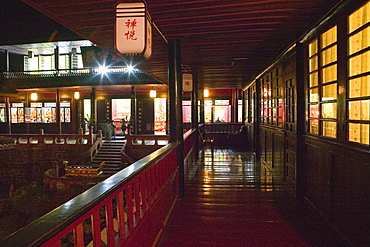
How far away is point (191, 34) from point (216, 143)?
992 cm

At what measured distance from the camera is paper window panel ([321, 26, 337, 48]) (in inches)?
145

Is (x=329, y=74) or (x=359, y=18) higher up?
(x=359, y=18)

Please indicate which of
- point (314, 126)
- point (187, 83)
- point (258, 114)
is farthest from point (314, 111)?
point (258, 114)

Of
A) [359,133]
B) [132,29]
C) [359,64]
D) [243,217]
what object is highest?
[132,29]

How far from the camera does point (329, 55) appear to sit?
3.85m

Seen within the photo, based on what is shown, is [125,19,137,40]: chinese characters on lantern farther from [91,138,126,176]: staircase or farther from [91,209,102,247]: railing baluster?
[91,138,126,176]: staircase

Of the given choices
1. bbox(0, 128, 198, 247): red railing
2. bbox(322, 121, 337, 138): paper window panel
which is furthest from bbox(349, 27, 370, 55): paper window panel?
bbox(0, 128, 198, 247): red railing

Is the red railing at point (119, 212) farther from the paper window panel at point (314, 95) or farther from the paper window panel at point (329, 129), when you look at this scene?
the paper window panel at point (314, 95)

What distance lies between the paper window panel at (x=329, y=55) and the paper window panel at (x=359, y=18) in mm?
510

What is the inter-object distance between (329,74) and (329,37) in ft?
1.75

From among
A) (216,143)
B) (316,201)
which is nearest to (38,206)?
(216,143)

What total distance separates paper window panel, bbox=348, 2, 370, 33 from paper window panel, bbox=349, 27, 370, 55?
0.30 feet

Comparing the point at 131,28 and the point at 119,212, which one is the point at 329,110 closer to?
the point at 131,28

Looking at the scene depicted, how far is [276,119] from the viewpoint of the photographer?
279 inches
